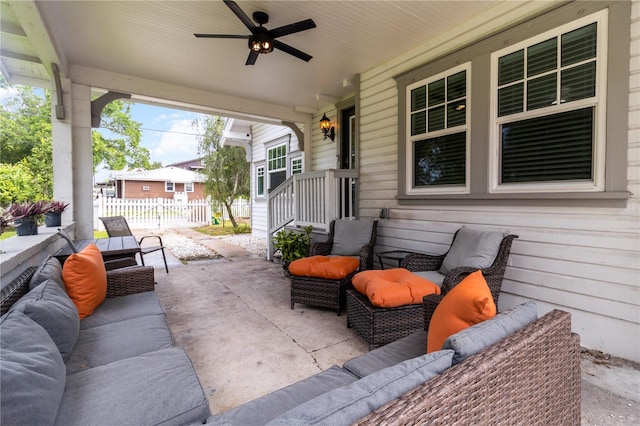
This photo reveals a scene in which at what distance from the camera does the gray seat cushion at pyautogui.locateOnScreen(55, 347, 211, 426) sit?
1055 millimetres

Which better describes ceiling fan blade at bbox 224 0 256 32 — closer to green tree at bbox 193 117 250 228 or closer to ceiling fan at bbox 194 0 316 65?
ceiling fan at bbox 194 0 316 65

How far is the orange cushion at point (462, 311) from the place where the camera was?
124cm

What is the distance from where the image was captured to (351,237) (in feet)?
13.3

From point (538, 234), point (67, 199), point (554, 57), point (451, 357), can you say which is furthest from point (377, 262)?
point (67, 199)

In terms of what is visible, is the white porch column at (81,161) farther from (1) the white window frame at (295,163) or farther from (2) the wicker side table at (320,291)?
(1) the white window frame at (295,163)

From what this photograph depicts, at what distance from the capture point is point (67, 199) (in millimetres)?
4117

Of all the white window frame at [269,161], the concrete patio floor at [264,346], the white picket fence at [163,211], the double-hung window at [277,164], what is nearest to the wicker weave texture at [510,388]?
the concrete patio floor at [264,346]

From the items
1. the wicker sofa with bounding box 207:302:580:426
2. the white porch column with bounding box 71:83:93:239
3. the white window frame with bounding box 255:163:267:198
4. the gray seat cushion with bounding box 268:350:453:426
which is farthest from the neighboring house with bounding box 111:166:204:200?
the gray seat cushion with bounding box 268:350:453:426

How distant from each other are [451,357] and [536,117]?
9.20ft

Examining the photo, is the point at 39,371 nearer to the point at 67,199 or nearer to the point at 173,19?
the point at 173,19

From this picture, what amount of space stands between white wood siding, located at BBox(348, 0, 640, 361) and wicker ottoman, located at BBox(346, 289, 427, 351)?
51.8 inches

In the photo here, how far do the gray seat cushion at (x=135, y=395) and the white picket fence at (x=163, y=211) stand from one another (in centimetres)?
982

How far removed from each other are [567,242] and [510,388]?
7.36 ft

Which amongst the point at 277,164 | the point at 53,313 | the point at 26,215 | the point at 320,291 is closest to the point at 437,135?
the point at 320,291
